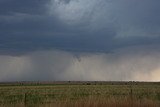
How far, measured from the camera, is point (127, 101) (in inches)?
722

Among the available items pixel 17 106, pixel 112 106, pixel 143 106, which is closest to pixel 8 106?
pixel 17 106

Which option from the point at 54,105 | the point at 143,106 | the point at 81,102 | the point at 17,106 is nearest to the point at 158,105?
the point at 143,106

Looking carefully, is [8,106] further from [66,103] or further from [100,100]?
[100,100]

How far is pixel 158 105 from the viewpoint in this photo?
18.2m

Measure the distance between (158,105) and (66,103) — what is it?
16.7ft

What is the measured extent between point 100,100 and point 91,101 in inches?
26.8

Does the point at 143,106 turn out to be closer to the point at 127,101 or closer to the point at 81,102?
the point at 127,101

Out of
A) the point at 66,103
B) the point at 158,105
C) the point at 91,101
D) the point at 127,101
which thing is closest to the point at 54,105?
the point at 66,103

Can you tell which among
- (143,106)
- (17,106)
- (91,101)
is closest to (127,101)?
(143,106)

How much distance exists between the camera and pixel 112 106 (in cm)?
1736

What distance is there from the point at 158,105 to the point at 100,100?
3208mm

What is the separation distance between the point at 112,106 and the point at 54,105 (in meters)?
3.03

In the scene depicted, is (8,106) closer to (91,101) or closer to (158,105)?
(91,101)

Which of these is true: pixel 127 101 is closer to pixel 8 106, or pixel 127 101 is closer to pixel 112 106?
pixel 112 106
